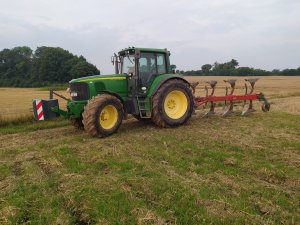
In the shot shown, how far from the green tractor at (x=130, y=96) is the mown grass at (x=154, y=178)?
1.95ft

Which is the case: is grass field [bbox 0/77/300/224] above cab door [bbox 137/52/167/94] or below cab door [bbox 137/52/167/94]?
below

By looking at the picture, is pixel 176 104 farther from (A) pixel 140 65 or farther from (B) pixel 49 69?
(B) pixel 49 69

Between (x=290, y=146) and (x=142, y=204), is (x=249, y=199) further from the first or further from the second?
(x=290, y=146)

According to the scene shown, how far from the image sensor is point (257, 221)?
387 cm

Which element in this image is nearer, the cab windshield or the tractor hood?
the tractor hood

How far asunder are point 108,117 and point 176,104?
2499 mm

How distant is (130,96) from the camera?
943 centimetres

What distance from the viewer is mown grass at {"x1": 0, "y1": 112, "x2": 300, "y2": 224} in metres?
4.07

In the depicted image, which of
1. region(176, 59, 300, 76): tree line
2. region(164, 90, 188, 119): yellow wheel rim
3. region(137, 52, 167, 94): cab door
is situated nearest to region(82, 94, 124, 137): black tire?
region(137, 52, 167, 94): cab door

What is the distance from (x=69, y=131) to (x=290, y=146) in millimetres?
6012

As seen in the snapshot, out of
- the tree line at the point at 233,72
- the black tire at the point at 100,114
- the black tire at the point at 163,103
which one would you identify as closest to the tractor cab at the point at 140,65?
the black tire at the point at 163,103

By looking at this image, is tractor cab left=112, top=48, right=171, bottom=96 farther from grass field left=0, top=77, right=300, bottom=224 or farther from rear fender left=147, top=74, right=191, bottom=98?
grass field left=0, top=77, right=300, bottom=224

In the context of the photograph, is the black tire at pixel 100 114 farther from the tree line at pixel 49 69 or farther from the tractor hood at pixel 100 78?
the tree line at pixel 49 69

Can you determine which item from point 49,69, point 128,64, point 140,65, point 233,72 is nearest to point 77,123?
point 128,64
